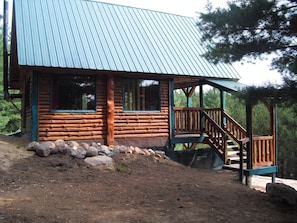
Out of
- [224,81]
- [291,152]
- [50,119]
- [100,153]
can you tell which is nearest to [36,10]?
[50,119]

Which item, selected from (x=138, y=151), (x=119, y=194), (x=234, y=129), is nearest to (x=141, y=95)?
(x=138, y=151)

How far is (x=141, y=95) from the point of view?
11.9 m

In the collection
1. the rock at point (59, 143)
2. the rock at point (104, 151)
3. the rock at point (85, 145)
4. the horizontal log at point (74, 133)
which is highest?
the horizontal log at point (74, 133)

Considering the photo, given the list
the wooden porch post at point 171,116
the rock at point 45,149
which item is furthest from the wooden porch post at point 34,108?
the wooden porch post at point 171,116

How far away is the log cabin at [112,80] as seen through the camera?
1030 cm

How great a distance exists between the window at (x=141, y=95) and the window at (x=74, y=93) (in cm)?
133

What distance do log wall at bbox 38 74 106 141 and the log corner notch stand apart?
23 cm

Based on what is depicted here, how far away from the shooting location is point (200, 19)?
17.6ft

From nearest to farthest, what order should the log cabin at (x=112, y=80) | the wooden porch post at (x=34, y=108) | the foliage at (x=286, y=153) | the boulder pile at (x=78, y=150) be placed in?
the boulder pile at (x=78, y=150) → the wooden porch post at (x=34, y=108) → the log cabin at (x=112, y=80) → the foliage at (x=286, y=153)

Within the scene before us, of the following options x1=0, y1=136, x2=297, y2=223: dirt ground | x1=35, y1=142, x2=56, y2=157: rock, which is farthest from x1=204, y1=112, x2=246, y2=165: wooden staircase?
x1=35, y1=142, x2=56, y2=157: rock

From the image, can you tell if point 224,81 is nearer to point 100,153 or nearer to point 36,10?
point 100,153

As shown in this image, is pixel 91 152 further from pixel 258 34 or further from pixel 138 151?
pixel 258 34

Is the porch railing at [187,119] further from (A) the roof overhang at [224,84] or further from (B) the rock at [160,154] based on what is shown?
(B) the rock at [160,154]

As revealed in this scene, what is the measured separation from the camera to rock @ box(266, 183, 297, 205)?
250 inches
